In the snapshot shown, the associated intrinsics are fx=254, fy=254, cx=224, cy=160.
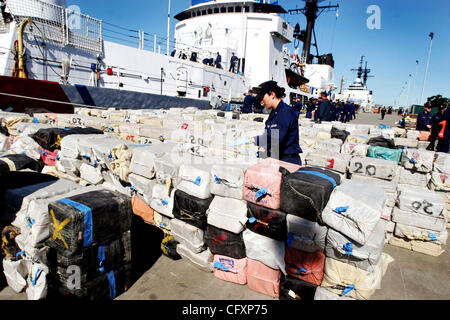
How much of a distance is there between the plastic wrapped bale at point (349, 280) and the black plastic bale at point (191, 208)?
1298 mm

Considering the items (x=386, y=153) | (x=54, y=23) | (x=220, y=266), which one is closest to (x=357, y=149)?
(x=386, y=153)

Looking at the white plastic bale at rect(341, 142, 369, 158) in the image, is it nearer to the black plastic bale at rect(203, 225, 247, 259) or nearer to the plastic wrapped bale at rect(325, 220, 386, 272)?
the plastic wrapped bale at rect(325, 220, 386, 272)

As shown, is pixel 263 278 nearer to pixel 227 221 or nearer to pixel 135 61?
pixel 227 221

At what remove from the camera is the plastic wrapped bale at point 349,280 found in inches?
86.6

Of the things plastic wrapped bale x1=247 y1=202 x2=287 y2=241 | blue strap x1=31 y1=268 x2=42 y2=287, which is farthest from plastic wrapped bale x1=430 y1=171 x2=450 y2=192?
blue strap x1=31 y1=268 x2=42 y2=287

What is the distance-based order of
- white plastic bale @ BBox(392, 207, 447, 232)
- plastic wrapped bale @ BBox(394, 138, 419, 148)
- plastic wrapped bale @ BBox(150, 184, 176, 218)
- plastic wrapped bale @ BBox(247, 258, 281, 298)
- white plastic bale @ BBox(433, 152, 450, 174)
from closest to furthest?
plastic wrapped bale @ BBox(247, 258, 281, 298) < plastic wrapped bale @ BBox(150, 184, 176, 218) < white plastic bale @ BBox(392, 207, 447, 232) < white plastic bale @ BBox(433, 152, 450, 174) < plastic wrapped bale @ BBox(394, 138, 419, 148)

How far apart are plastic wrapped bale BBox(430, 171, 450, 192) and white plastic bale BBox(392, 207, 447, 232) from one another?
0.95 m

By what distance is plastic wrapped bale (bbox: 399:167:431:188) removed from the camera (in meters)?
4.16

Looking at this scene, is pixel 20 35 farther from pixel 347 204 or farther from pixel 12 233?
pixel 347 204

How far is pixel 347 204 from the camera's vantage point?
86.0 inches

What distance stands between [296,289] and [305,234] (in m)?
0.57

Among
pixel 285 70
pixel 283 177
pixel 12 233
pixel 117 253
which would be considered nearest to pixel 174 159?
pixel 117 253

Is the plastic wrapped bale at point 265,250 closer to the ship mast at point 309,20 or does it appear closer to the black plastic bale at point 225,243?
the black plastic bale at point 225,243

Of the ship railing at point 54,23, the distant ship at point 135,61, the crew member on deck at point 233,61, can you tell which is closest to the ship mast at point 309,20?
the distant ship at point 135,61
